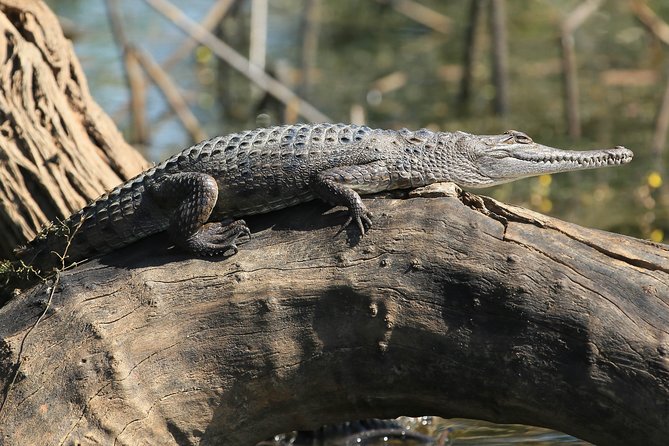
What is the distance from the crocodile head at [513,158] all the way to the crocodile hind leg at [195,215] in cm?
124

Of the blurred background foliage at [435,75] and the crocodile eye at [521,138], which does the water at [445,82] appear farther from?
the crocodile eye at [521,138]

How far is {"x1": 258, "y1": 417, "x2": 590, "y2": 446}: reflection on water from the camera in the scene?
5793mm

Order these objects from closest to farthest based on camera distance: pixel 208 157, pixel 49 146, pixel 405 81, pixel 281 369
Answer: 1. pixel 281 369
2. pixel 208 157
3. pixel 49 146
4. pixel 405 81

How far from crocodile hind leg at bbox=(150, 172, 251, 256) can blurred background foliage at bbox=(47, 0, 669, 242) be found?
16.0ft

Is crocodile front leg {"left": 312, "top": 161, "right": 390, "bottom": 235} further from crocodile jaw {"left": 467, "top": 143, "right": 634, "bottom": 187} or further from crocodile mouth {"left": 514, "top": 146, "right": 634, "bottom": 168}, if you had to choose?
crocodile mouth {"left": 514, "top": 146, "right": 634, "bottom": 168}

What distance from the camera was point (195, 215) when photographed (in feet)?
15.0

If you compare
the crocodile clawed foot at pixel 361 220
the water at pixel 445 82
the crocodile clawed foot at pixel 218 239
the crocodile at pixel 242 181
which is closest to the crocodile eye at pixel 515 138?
the crocodile at pixel 242 181

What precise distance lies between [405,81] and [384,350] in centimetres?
951

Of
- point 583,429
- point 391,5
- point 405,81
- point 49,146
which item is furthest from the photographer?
point 391,5

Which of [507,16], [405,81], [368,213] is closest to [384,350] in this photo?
[368,213]

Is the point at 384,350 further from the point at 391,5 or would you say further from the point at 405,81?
the point at 391,5

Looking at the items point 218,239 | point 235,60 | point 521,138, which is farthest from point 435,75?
point 218,239

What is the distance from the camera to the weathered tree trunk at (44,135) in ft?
17.6

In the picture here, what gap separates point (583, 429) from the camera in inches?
156
